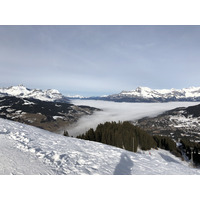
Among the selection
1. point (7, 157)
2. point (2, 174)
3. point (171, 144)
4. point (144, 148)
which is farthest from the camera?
point (171, 144)

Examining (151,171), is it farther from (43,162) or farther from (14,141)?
(14,141)

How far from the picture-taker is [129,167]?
14.3 m

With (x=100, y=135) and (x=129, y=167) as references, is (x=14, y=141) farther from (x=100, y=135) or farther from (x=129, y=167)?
(x=100, y=135)

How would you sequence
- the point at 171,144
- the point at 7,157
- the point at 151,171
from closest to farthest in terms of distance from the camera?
1. the point at 7,157
2. the point at 151,171
3. the point at 171,144

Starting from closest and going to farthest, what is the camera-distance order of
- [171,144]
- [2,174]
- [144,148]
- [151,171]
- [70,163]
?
[2,174] → [70,163] → [151,171] → [144,148] → [171,144]

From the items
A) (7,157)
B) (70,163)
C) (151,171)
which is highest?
(7,157)

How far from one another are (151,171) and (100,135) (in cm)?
6420

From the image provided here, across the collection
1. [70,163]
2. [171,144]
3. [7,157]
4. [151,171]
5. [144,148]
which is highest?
[7,157]

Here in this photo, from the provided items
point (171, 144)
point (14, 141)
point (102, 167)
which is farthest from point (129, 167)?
point (171, 144)
